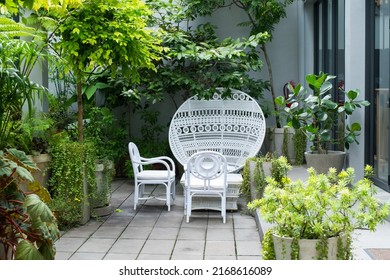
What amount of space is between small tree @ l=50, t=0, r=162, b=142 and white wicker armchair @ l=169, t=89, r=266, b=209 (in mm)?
2165

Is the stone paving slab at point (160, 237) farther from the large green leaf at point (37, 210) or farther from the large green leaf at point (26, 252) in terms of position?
the large green leaf at point (26, 252)

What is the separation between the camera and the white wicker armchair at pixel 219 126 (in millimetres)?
8250

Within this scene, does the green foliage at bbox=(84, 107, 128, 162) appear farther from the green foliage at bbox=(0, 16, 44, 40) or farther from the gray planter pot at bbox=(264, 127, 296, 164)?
the green foliage at bbox=(0, 16, 44, 40)

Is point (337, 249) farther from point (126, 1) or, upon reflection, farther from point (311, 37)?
point (311, 37)

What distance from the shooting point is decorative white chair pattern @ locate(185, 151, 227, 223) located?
6.36 m

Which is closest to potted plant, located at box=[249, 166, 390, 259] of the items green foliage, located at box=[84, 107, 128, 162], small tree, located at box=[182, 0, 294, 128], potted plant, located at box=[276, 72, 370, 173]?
potted plant, located at box=[276, 72, 370, 173]

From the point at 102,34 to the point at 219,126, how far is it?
117 inches

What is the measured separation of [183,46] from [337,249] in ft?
19.5

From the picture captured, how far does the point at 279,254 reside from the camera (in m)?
3.02

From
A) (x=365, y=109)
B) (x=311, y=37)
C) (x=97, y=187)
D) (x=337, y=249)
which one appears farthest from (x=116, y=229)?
(x=311, y=37)

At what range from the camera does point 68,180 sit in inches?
238

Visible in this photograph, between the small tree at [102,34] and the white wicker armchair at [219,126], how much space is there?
2165mm

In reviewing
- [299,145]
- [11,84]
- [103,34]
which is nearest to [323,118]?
[299,145]

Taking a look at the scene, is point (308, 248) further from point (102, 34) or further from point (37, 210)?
point (102, 34)
